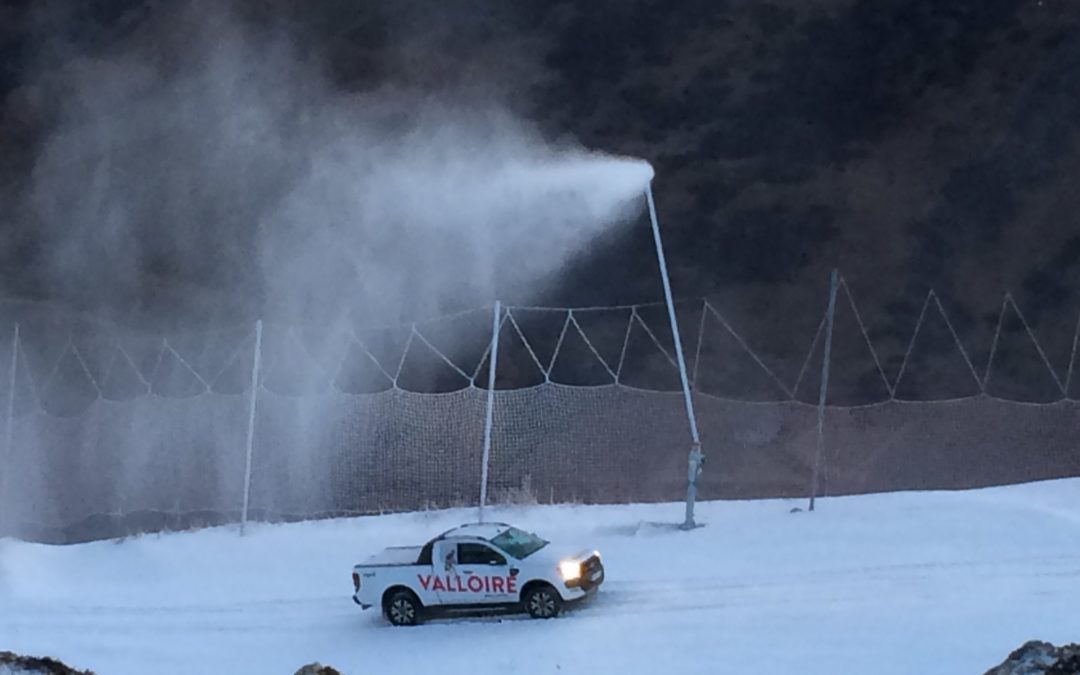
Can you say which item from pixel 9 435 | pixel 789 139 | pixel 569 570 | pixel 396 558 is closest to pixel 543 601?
pixel 569 570

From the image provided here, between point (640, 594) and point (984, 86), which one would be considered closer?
point (640, 594)

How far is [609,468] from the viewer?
2161cm

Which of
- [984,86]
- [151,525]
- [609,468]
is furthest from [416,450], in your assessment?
[984,86]

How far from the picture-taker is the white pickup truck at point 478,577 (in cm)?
1451

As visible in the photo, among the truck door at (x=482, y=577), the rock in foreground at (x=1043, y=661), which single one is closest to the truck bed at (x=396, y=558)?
the truck door at (x=482, y=577)

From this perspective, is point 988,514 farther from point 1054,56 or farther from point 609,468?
point 1054,56

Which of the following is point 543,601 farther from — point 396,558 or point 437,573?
point 396,558

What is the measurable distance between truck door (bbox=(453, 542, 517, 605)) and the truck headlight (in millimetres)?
565

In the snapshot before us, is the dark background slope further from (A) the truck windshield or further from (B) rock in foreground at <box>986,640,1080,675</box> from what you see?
(B) rock in foreground at <box>986,640,1080,675</box>

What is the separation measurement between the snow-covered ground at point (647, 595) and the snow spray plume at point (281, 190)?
623 cm

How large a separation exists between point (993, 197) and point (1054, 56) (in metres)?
3.22

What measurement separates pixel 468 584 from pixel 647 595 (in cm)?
233

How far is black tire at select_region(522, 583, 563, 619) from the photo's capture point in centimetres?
1448

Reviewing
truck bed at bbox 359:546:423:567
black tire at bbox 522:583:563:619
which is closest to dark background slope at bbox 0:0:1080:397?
truck bed at bbox 359:546:423:567
